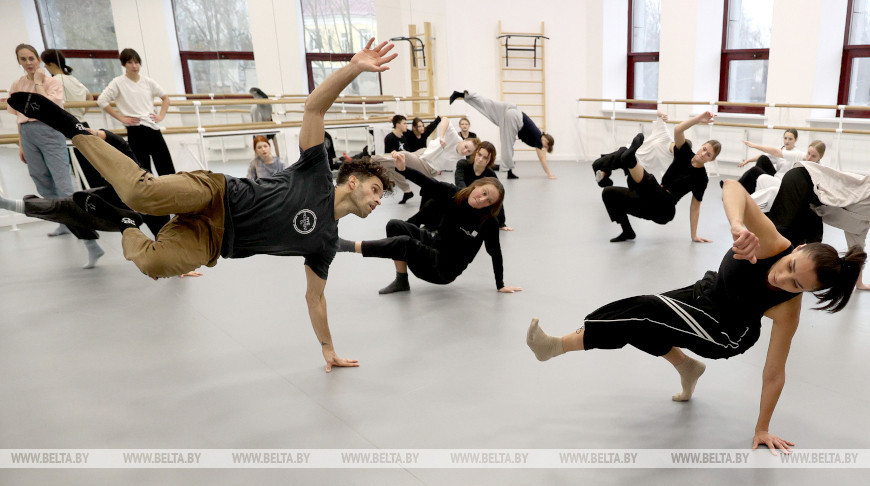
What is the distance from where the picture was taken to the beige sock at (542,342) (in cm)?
211

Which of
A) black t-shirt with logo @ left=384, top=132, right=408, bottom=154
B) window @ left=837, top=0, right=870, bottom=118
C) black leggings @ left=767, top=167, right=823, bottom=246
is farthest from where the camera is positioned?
black t-shirt with logo @ left=384, top=132, right=408, bottom=154

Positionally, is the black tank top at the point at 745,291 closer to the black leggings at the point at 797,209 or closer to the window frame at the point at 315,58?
the black leggings at the point at 797,209

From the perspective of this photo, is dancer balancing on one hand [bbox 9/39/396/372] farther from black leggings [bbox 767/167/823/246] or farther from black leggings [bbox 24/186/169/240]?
black leggings [bbox 767/167/823/246]

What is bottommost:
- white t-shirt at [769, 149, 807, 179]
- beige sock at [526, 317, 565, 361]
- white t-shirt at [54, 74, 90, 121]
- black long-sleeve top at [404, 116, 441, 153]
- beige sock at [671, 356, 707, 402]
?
beige sock at [671, 356, 707, 402]

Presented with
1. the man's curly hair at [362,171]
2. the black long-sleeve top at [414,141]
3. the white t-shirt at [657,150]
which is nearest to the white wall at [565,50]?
the black long-sleeve top at [414,141]

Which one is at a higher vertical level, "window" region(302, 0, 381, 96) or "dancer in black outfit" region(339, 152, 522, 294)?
"window" region(302, 0, 381, 96)

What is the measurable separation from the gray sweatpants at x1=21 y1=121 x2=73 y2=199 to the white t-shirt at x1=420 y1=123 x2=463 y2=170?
135 inches

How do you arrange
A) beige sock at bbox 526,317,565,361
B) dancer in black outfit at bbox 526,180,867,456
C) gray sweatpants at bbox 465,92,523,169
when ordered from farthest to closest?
1. gray sweatpants at bbox 465,92,523,169
2. beige sock at bbox 526,317,565,361
3. dancer in black outfit at bbox 526,180,867,456

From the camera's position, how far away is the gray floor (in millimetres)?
2141

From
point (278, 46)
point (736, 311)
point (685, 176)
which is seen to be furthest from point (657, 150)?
point (278, 46)

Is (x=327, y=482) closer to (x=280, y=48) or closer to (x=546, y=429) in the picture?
(x=546, y=429)

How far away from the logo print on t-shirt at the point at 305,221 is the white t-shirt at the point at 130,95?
369 centimetres

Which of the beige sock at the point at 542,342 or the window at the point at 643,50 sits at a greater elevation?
the window at the point at 643,50

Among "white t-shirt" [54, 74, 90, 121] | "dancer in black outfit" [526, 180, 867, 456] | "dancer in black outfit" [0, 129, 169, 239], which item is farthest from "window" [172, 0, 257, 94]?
"dancer in black outfit" [526, 180, 867, 456]
